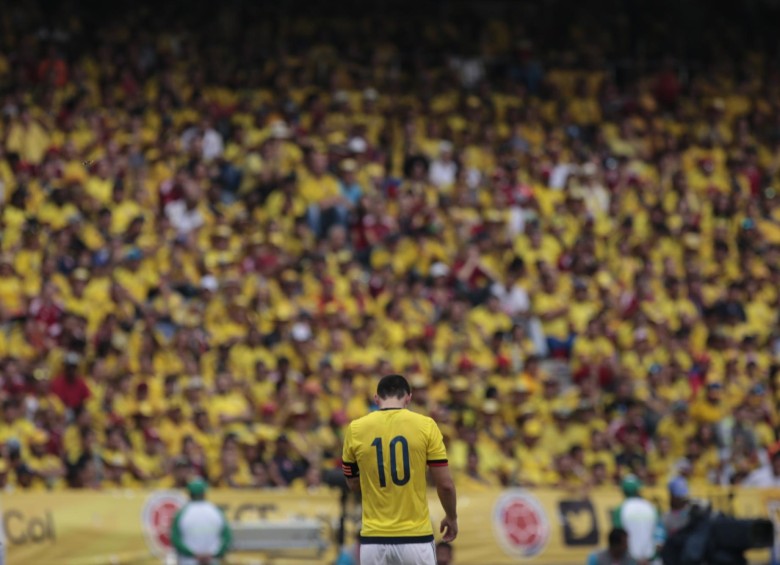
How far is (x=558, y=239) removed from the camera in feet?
74.5

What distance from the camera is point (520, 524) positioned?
57.5 ft

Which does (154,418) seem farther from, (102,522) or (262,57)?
(262,57)

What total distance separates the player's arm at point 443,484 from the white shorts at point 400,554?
0.16 m

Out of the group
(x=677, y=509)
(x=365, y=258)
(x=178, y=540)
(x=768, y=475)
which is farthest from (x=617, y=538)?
(x=365, y=258)

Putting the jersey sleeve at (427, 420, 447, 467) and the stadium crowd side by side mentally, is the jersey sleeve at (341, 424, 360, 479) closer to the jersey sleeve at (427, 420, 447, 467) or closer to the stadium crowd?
the jersey sleeve at (427, 420, 447, 467)

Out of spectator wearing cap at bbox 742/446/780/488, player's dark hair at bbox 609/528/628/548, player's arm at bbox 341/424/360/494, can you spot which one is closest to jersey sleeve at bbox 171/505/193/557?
player's dark hair at bbox 609/528/628/548

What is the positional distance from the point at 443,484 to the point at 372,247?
1192cm

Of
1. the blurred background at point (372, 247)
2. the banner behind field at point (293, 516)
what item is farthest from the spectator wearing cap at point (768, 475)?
the banner behind field at point (293, 516)

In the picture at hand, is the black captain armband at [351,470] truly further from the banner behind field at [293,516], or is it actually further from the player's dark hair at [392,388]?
the banner behind field at [293,516]

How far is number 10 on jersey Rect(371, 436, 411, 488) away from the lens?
32.4ft

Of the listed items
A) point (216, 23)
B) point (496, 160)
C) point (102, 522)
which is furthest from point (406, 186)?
point (102, 522)

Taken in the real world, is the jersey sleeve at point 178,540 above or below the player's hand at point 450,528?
below

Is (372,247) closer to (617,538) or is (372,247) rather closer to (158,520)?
(158,520)

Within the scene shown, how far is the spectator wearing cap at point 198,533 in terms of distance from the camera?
598 inches
